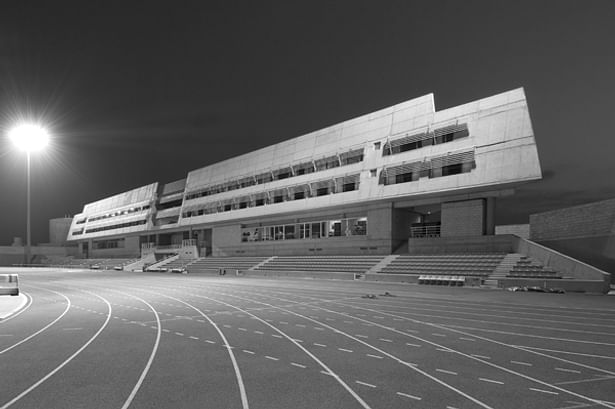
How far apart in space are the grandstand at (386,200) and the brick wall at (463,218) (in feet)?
0.29

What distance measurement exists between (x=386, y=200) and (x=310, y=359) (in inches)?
1225

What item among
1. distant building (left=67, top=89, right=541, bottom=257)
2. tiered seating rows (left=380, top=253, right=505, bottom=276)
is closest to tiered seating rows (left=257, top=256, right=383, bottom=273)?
distant building (left=67, top=89, right=541, bottom=257)

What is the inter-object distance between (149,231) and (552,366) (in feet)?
246

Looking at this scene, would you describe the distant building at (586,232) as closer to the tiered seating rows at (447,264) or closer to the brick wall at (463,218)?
the tiered seating rows at (447,264)

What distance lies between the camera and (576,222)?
2672 centimetres

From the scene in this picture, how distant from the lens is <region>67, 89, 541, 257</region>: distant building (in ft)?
104

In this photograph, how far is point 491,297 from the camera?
20844 mm

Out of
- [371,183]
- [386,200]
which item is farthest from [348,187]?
[386,200]

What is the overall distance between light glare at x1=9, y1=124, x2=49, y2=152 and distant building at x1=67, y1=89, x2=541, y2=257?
22305 millimetres

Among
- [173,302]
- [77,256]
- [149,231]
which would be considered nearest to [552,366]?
[173,302]

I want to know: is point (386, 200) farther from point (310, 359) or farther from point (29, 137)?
point (29, 137)

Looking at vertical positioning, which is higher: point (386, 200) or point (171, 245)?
point (386, 200)

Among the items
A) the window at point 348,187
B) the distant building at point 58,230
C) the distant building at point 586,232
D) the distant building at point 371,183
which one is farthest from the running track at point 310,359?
the distant building at point 58,230

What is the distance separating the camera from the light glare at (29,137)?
45938 mm
